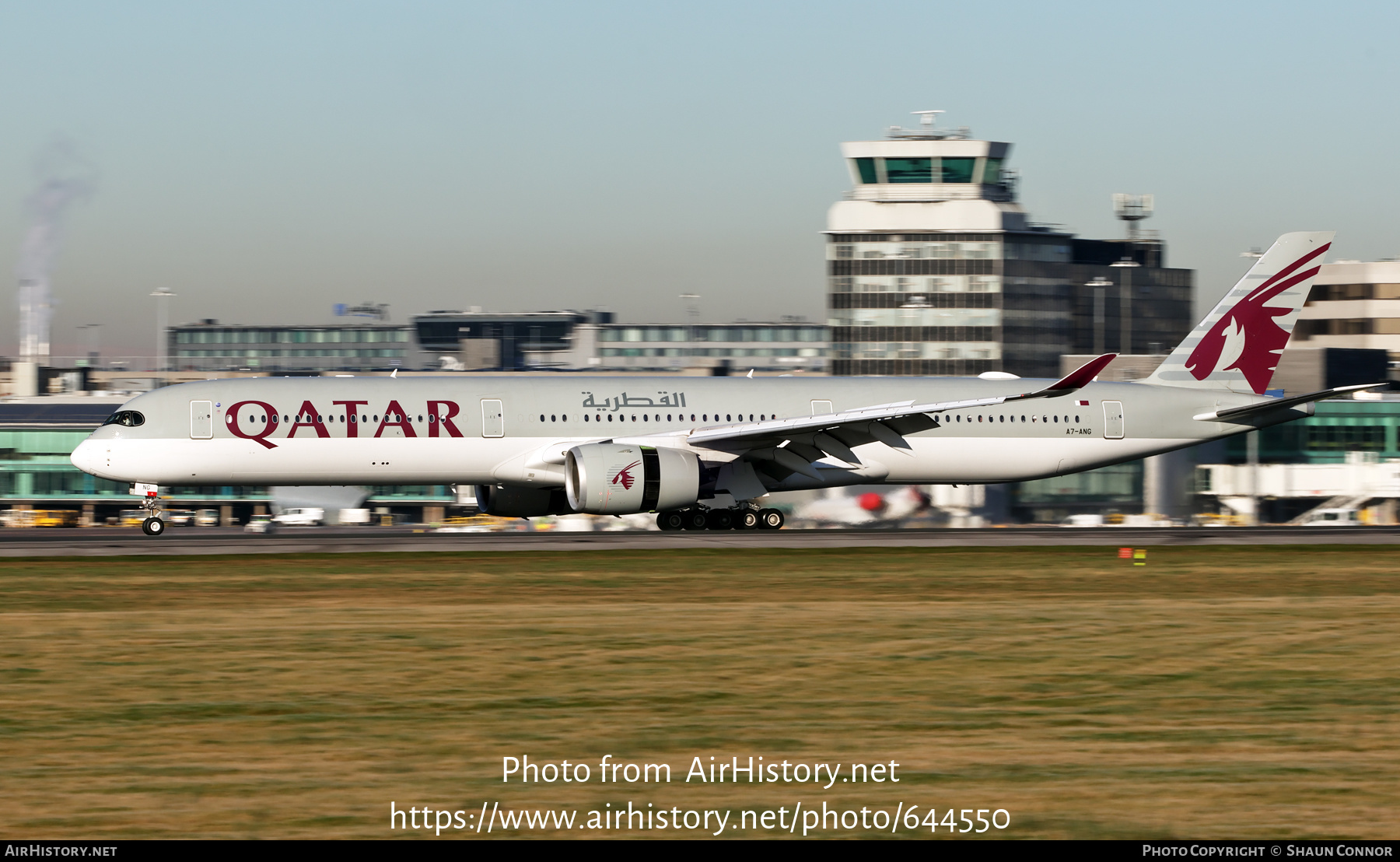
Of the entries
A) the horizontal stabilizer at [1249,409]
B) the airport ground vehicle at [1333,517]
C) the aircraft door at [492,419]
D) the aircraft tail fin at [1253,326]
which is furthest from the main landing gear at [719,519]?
the airport ground vehicle at [1333,517]

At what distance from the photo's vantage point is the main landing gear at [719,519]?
143ft

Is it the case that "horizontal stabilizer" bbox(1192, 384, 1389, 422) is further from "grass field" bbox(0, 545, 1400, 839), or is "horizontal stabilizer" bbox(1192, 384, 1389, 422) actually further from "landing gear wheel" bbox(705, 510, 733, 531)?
"grass field" bbox(0, 545, 1400, 839)

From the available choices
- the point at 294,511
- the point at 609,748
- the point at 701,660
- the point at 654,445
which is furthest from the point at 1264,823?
the point at 294,511

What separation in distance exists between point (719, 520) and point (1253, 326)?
1760 cm

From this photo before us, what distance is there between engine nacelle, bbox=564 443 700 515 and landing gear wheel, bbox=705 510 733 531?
3.23 meters

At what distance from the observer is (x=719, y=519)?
43.7 metres

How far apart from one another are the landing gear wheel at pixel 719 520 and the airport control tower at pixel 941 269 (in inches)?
3706

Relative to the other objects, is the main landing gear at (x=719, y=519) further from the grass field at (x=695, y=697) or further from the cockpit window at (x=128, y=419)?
the grass field at (x=695, y=697)

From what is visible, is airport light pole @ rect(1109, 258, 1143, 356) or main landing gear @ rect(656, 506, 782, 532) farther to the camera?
airport light pole @ rect(1109, 258, 1143, 356)

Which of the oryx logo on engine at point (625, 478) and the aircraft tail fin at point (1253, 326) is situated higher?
the aircraft tail fin at point (1253, 326)

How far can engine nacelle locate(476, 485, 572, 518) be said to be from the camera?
→ 142 feet

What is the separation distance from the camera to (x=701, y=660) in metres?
18.4

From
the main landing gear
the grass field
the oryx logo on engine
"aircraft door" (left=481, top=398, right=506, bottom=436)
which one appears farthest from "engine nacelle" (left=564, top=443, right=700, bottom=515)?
the grass field
